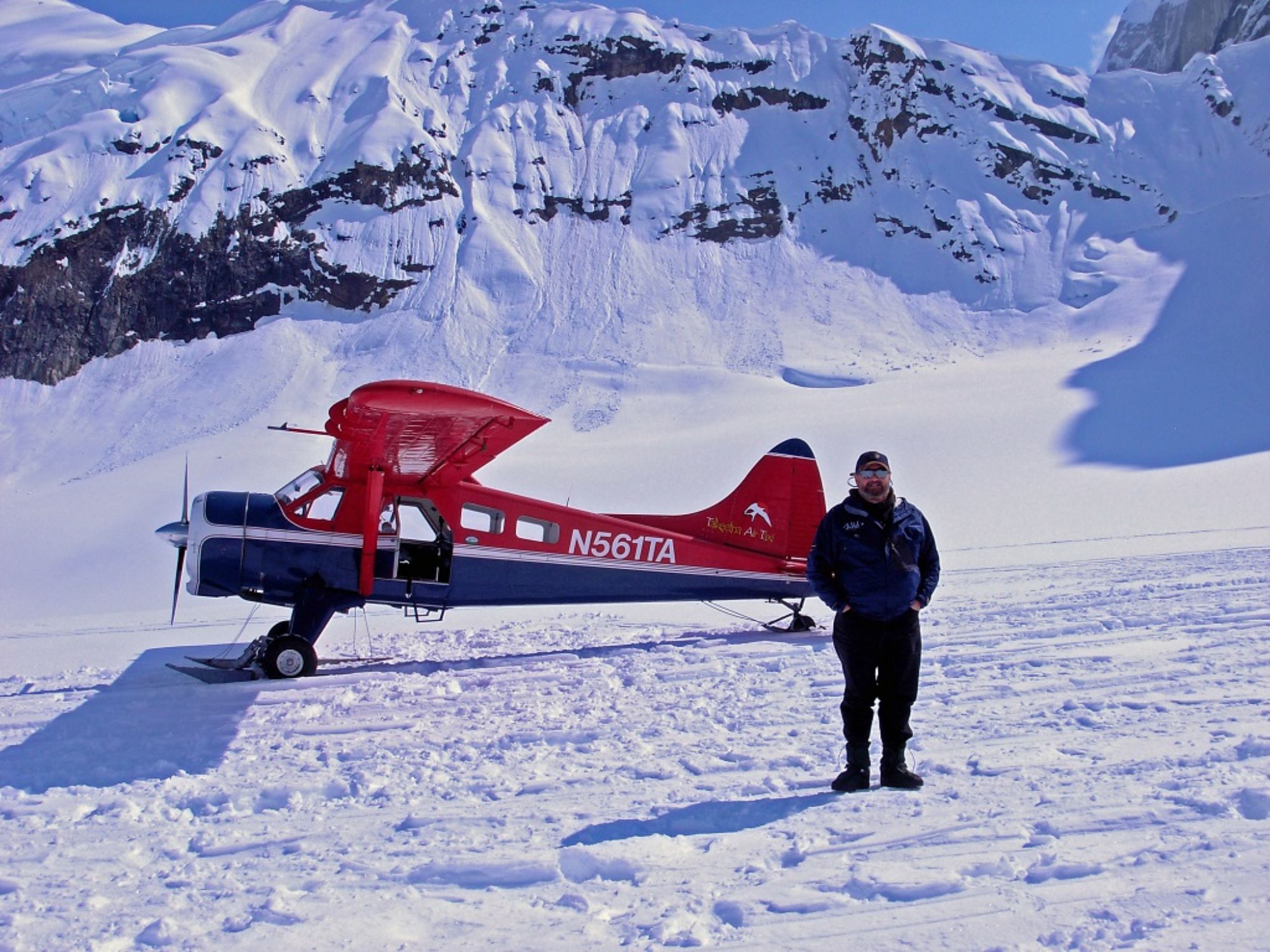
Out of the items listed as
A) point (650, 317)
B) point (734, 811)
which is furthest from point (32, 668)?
point (650, 317)

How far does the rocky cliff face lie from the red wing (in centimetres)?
11156

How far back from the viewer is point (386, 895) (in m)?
3.01

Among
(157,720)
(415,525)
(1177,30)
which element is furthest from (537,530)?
(1177,30)

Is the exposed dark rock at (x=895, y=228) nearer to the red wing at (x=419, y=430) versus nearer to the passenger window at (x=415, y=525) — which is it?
the passenger window at (x=415, y=525)

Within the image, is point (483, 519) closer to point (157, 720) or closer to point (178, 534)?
point (178, 534)

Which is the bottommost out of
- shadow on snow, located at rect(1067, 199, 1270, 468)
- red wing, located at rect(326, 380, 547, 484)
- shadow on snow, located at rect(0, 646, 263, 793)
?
shadow on snow, located at rect(0, 646, 263, 793)

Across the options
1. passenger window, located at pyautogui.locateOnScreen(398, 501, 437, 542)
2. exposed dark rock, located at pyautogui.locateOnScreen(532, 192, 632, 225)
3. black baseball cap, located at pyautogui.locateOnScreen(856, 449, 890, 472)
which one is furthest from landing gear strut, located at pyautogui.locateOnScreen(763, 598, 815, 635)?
exposed dark rock, located at pyautogui.locateOnScreen(532, 192, 632, 225)

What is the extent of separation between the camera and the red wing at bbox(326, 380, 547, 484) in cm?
598

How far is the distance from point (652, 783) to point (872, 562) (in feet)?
4.70

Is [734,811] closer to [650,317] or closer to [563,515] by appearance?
[563,515]

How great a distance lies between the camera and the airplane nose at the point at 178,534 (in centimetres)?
766

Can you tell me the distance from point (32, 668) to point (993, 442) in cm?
2642

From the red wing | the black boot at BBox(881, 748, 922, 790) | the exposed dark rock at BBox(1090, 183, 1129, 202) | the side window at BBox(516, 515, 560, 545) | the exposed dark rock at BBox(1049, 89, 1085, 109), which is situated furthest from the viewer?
the exposed dark rock at BBox(1049, 89, 1085, 109)

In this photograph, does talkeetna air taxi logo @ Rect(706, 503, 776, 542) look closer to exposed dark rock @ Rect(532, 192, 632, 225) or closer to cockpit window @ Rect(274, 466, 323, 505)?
cockpit window @ Rect(274, 466, 323, 505)
